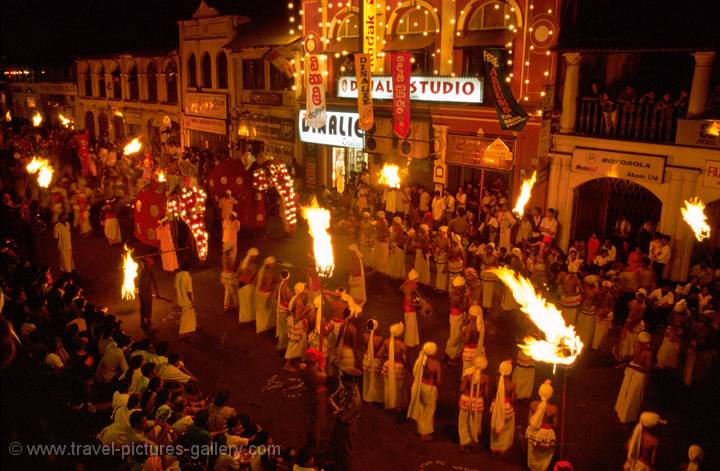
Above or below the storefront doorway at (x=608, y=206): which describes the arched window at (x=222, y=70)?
above

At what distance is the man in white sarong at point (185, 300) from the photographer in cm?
1212

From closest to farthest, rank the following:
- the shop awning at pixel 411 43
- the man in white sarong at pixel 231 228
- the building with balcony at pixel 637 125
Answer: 1. the building with balcony at pixel 637 125
2. the man in white sarong at pixel 231 228
3. the shop awning at pixel 411 43

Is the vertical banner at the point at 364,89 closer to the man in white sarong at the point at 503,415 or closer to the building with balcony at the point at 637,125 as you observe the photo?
the building with balcony at the point at 637,125

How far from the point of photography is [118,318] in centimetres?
1352

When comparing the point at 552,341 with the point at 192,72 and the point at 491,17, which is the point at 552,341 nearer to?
the point at 491,17

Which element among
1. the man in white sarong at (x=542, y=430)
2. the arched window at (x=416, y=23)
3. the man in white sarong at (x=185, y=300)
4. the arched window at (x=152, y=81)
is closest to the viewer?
the man in white sarong at (x=542, y=430)

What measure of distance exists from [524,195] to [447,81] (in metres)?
4.77

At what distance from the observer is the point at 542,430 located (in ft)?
26.4

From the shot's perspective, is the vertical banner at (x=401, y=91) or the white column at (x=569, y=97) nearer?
the white column at (x=569, y=97)

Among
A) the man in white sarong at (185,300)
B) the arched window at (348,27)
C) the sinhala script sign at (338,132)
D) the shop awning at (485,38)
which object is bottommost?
the man in white sarong at (185,300)

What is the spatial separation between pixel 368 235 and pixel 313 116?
7.66 metres

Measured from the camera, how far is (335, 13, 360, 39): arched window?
21.8m

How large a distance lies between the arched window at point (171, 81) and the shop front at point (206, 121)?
1.72 meters

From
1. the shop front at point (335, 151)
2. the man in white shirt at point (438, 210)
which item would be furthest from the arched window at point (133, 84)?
the man in white shirt at point (438, 210)
